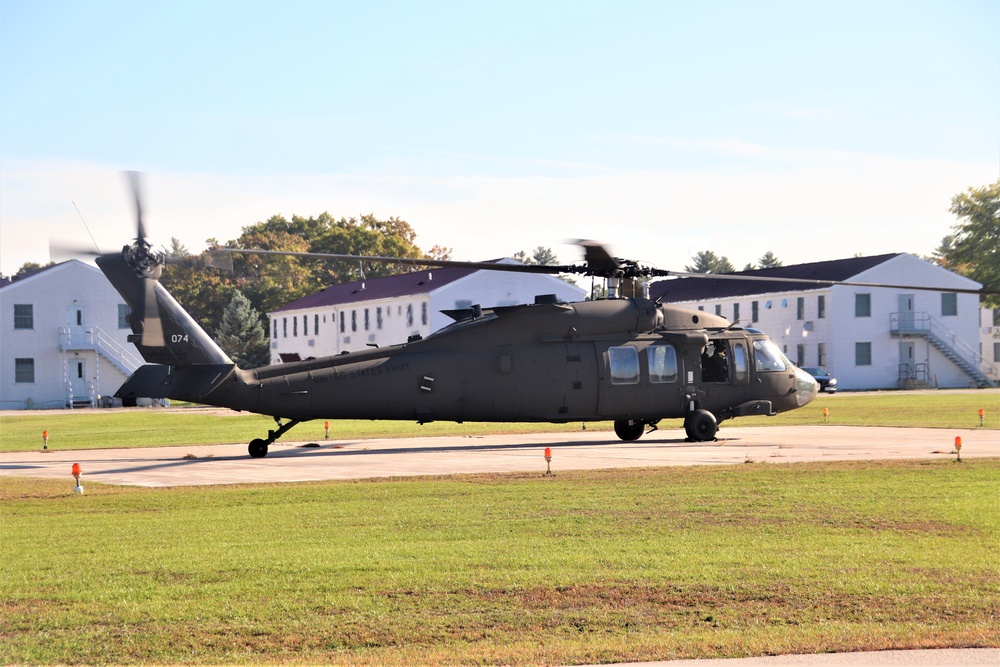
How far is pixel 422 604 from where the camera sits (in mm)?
10945

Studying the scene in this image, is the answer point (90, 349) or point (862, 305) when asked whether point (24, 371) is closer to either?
point (90, 349)

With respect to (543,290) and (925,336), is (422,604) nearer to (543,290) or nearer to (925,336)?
(543,290)

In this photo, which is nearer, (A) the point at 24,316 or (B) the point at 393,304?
(A) the point at 24,316

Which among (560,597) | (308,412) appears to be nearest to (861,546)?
(560,597)

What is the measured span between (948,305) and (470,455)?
2689 inches

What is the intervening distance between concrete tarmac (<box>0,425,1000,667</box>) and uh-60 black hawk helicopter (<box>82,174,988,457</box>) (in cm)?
108

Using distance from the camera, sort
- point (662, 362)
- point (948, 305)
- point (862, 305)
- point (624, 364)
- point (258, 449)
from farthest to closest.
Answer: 1. point (948, 305)
2. point (862, 305)
3. point (662, 362)
4. point (624, 364)
5. point (258, 449)

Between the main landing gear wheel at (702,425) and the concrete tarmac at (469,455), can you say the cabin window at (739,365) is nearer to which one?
the main landing gear wheel at (702,425)

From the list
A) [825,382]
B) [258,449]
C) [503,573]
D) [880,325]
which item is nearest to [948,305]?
[880,325]

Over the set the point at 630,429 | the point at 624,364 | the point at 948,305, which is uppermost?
the point at 948,305

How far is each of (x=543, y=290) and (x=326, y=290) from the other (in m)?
26.2

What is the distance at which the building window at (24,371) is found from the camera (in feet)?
248

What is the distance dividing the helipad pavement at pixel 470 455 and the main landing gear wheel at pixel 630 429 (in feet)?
1.31

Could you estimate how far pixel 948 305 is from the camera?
8756 centimetres
